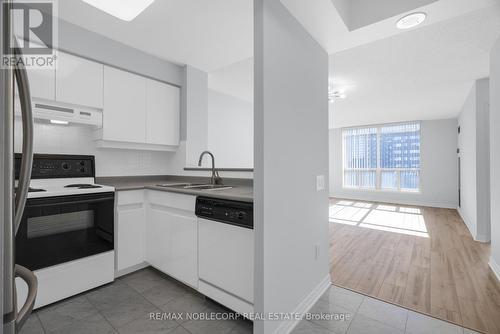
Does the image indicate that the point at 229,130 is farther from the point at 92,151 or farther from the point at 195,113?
the point at 92,151

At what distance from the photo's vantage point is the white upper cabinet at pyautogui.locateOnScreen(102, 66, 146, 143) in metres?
2.30

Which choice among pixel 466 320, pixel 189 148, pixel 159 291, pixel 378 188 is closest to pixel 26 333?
pixel 159 291

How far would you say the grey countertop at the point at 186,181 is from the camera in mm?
1596

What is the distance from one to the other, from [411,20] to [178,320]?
9.16 ft

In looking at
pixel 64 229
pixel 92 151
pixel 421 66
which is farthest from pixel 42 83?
pixel 421 66

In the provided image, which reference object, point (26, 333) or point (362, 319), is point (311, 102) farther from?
point (26, 333)

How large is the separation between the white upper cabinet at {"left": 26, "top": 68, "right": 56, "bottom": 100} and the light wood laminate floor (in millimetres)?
3138

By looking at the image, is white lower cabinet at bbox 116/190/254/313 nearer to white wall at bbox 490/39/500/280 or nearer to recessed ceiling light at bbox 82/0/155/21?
recessed ceiling light at bbox 82/0/155/21

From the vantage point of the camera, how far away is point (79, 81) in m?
2.10

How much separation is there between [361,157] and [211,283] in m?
6.91

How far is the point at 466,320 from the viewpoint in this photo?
1620mm

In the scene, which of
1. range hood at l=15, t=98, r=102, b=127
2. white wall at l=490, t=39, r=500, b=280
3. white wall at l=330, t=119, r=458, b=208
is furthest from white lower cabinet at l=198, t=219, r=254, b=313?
white wall at l=330, t=119, r=458, b=208

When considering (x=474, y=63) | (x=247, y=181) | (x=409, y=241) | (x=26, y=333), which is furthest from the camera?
(x=409, y=241)

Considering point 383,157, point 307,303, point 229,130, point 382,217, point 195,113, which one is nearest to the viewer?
point 307,303
